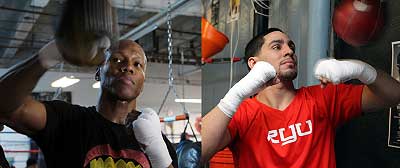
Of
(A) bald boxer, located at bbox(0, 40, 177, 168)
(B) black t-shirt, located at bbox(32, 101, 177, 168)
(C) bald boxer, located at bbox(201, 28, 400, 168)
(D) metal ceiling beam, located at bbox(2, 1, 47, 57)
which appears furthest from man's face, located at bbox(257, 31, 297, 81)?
(D) metal ceiling beam, located at bbox(2, 1, 47, 57)

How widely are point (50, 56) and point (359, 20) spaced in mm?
1176

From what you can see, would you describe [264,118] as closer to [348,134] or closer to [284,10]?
[348,134]

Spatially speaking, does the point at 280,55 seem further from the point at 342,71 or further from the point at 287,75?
the point at 342,71

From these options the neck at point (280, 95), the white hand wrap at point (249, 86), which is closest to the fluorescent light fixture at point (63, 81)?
the neck at point (280, 95)

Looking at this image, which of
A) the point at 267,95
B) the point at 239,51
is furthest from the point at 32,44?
the point at 267,95

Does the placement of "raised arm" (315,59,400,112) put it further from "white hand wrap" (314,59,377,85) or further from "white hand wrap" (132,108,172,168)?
"white hand wrap" (132,108,172,168)

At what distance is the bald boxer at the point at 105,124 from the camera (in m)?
1.14

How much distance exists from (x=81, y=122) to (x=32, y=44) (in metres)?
8.28

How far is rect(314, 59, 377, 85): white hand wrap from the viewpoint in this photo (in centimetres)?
148

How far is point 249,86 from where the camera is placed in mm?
1617

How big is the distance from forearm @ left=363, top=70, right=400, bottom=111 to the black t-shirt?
970 millimetres

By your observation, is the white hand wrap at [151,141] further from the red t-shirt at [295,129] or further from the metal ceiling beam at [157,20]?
the metal ceiling beam at [157,20]

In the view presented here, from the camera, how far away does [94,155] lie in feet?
4.12

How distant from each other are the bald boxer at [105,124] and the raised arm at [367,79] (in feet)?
2.12
